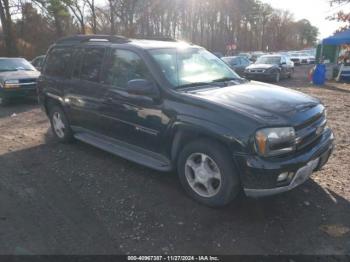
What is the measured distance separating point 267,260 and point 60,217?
2253 millimetres

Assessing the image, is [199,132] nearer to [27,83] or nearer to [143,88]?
[143,88]

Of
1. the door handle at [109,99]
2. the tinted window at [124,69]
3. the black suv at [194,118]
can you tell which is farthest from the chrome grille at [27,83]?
the door handle at [109,99]

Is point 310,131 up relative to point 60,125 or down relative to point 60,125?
up

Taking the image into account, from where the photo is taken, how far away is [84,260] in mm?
3016

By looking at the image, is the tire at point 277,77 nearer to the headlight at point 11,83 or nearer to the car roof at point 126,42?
the headlight at point 11,83

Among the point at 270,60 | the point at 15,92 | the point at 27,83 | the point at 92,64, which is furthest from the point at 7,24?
the point at 92,64

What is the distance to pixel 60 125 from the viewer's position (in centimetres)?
633

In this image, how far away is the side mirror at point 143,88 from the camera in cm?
414

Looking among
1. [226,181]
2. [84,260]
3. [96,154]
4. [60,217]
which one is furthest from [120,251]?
[96,154]

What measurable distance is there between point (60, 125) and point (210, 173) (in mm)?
3650

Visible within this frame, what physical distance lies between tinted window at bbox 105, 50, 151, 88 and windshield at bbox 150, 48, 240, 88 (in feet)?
0.77

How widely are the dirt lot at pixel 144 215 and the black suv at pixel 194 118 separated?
35 centimetres

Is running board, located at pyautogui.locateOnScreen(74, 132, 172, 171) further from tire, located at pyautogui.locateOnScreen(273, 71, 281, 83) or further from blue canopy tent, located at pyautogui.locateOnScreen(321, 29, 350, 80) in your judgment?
blue canopy tent, located at pyautogui.locateOnScreen(321, 29, 350, 80)

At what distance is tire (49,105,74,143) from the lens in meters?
6.12
